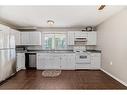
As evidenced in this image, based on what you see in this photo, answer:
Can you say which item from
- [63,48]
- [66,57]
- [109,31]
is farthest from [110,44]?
[63,48]

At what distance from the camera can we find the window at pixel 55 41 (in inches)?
265

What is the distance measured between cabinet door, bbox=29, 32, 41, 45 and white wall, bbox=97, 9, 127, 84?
2836 millimetres

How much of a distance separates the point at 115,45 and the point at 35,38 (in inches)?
142

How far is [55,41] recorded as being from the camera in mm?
6797

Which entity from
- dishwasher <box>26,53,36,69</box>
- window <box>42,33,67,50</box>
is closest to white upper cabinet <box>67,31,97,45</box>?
window <box>42,33,67,50</box>

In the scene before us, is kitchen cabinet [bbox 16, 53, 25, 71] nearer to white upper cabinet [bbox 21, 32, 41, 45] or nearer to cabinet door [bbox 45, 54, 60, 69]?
white upper cabinet [bbox 21, 32, 41, 45]

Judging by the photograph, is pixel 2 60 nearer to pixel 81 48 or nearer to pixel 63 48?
pixel 63 48

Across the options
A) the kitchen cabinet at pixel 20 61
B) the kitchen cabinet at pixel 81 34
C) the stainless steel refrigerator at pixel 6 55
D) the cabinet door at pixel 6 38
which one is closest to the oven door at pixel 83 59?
the kitchen cabinet at pixel 81 34

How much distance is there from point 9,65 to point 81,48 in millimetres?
3380

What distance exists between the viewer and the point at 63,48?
265 inches

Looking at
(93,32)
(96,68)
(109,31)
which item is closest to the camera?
(109,31)

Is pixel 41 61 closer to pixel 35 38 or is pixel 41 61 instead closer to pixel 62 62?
pixel 62 62

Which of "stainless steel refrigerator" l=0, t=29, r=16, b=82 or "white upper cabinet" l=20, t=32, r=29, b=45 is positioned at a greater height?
"white upper cabinet" l=20, t=32, r=29, b=45

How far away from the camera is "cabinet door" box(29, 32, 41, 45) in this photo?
637cm
